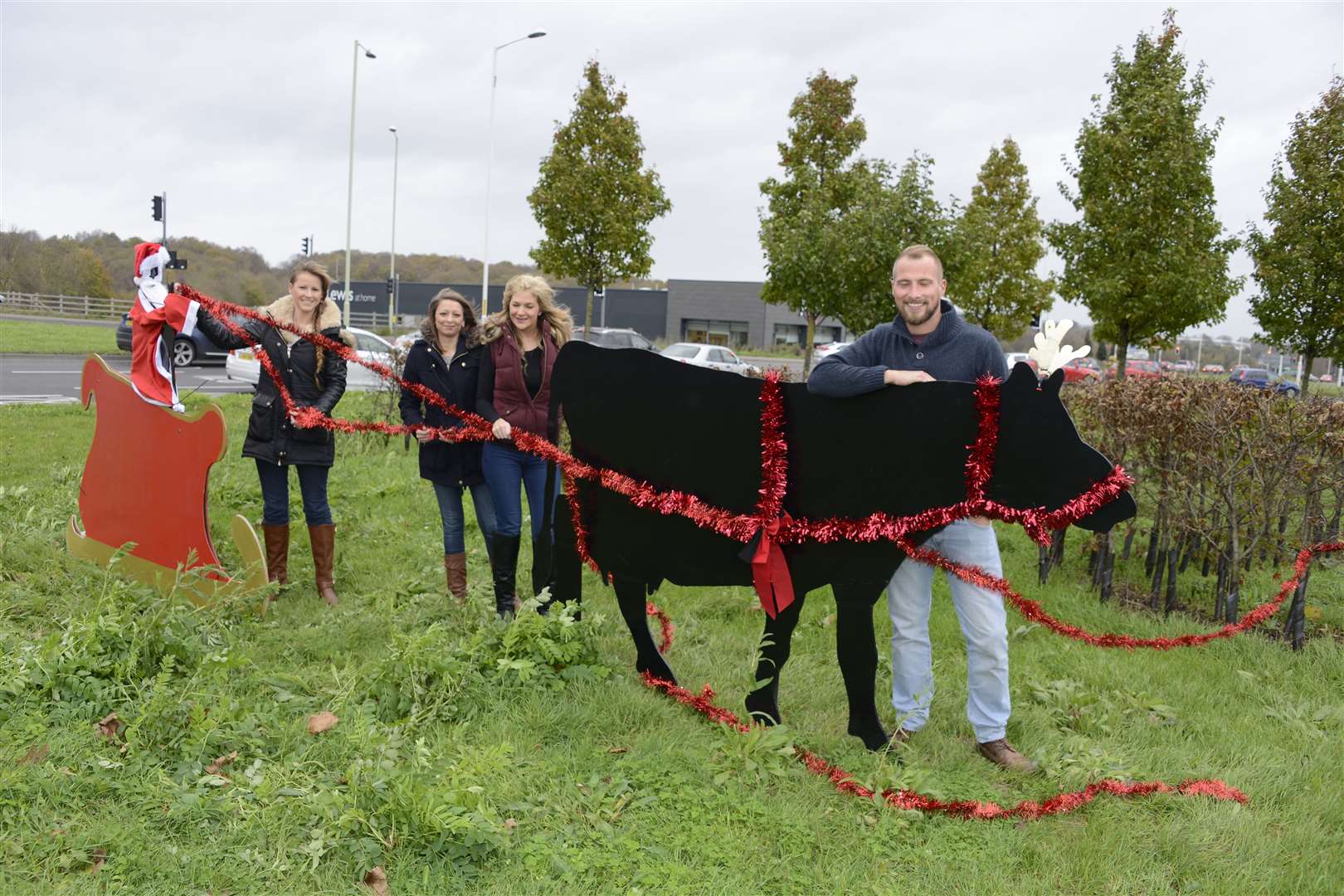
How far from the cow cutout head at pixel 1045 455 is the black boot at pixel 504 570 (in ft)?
8.67

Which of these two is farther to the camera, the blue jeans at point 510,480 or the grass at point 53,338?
the grass at point 53,338

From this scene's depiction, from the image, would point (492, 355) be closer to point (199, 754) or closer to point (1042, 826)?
point (199, 754)

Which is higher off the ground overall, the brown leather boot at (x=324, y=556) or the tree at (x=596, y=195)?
the tree at (x=596, y=195)

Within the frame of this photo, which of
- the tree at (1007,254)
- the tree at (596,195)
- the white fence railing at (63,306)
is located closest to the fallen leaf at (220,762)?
the tree at (596,195)

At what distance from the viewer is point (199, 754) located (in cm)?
318

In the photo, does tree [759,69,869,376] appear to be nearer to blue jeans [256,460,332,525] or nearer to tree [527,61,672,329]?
tree [527,61,672,329]

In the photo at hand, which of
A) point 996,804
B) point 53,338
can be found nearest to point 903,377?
point 996,804

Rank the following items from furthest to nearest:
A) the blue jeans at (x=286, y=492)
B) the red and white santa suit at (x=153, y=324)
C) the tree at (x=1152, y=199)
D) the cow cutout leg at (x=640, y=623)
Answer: the tree at (x=1152, y=199) < the blue jeans at (x=286, y=492) < the red and white santa suit at (x=153, y=324) < the cow cutout leg at (x=640, y=623)

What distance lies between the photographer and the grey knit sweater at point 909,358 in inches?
130

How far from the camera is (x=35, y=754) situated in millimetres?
3133

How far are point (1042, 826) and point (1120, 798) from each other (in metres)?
0.39

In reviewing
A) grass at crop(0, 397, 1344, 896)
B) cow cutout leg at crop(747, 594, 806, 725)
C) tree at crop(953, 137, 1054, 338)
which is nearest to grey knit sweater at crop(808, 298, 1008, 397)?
cow cutout leg at crop(747, 594, 806, 725)

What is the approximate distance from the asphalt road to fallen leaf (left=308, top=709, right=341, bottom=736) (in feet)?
32.1

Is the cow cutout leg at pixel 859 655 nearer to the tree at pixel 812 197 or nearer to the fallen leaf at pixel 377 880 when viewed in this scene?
the fallen leaf at pixel 377 880
